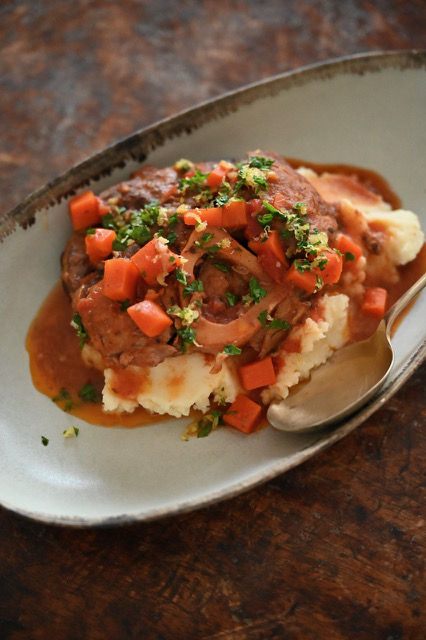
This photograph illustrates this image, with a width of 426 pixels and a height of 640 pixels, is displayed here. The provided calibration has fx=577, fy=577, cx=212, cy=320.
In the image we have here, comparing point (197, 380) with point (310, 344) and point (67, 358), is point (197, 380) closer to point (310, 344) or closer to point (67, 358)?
point (310, 344)

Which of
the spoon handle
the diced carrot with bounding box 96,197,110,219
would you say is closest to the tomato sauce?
the diced carrot with bounding box 96,197,110,219

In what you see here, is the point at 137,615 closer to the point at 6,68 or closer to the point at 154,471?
the point at 154,471

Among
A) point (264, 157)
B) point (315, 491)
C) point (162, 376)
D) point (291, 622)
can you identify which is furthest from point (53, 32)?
point (291, 622)

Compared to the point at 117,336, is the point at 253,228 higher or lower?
higher

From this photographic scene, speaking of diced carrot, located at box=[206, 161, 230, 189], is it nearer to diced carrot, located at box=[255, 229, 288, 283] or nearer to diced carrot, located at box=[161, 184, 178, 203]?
diced carrot, located at box=[161, 184, 178, 203]

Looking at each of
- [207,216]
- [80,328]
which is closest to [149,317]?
[80,328]

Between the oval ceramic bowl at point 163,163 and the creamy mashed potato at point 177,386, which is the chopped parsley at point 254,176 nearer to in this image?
the oval ceramic bowl at point 163,163
